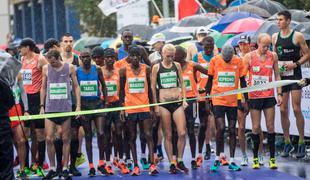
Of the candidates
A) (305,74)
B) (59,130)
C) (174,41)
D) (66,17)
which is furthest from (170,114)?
(66,17)

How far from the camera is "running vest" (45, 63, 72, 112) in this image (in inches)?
614

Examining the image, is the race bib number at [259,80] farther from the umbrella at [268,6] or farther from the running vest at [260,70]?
the umbrella at [268,6]

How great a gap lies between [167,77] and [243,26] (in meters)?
7.37

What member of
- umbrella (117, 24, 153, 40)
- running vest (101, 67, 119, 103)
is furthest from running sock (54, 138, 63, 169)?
umbrella (117, 24, 153, 40)

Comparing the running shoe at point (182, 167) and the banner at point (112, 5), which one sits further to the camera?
the banner at point (112, 5)

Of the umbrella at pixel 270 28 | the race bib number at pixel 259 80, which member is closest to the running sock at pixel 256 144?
the race bib number at pixel 259 80

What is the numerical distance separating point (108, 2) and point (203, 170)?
47.5 ft

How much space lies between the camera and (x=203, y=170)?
643 inches

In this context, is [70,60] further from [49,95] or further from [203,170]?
[203,170]

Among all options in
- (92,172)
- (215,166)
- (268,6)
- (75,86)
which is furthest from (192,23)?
(75,86)

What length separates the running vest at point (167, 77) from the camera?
16.1m

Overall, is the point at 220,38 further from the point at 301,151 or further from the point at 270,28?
the point at 301,151

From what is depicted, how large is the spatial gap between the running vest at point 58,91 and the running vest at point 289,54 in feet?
11.6

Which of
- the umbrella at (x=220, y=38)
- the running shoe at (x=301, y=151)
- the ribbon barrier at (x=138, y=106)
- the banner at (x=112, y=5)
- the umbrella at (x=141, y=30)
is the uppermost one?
the banner at (x=112, y=5)
